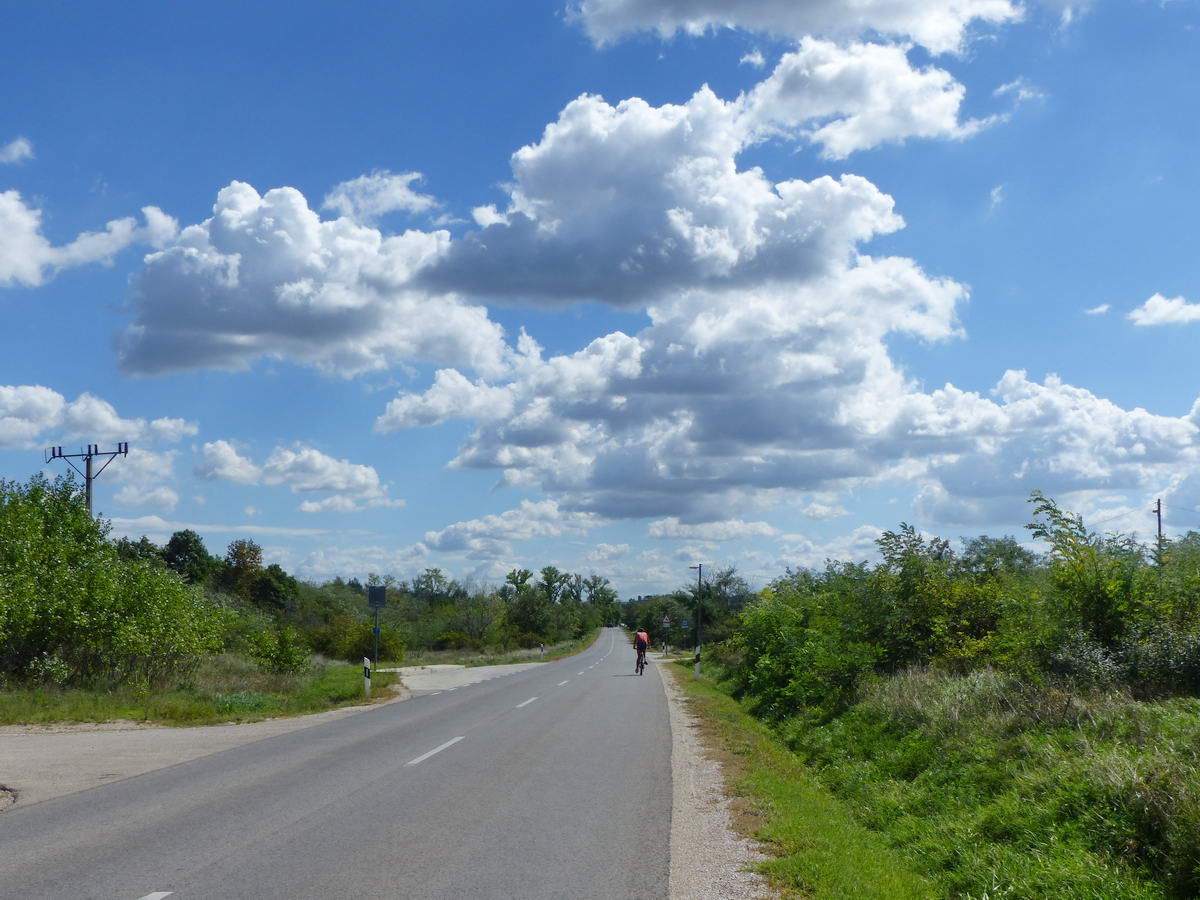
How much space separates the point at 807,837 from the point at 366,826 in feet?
13.4

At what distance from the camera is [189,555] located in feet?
302

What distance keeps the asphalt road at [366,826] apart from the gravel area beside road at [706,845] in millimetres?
165

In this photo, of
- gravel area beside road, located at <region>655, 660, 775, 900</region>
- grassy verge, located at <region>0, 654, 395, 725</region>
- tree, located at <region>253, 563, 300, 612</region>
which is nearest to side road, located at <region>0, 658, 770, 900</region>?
gravel area beside road, located at <region>655, 660, 775, 900</region>

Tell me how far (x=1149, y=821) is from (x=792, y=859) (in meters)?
2.74

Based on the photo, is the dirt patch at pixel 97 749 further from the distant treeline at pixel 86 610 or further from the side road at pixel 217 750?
the distant treeline at pixel 86 610

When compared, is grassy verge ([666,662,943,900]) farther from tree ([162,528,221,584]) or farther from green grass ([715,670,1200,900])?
tree ([162,528,221,584])

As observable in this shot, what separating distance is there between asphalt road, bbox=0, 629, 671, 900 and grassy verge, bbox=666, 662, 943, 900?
0.95 metres

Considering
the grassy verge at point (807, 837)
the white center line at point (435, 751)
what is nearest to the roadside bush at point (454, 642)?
the white center line at point (435, 751)

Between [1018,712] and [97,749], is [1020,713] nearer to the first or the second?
[1018,712]

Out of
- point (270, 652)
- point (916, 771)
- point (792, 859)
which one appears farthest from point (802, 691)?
point (270, 652)

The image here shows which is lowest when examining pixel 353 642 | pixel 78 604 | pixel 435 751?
pixel 353 642

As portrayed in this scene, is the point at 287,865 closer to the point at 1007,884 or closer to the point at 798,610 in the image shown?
the point at 1007,884

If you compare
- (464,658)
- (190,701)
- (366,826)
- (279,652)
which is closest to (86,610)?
(190,701)

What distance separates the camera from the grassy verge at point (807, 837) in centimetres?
716
